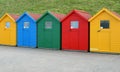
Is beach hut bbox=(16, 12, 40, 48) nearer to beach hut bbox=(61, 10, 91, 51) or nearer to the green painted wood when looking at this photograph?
the green painted wood

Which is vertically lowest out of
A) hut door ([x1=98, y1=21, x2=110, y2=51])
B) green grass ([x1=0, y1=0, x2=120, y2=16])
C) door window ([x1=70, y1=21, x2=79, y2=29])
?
hut door ([x1=98, y1=21, x2=110, y2=51])

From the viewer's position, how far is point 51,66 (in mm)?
8445

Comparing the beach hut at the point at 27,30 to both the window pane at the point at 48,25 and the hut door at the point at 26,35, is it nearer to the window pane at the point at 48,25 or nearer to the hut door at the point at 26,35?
the hut door at the point at 26,35

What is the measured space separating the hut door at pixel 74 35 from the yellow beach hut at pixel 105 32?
0.75 meters

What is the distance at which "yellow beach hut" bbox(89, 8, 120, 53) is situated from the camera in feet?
36.9

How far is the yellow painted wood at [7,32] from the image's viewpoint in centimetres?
1459

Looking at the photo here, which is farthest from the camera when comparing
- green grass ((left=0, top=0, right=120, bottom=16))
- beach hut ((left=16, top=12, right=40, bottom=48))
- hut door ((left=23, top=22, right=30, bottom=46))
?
green grass ((left=0, top=0, right=120, bottom=16))

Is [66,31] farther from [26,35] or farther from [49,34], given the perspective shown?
[26,35]

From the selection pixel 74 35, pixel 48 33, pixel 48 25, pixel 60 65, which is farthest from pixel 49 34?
pixel 60 65

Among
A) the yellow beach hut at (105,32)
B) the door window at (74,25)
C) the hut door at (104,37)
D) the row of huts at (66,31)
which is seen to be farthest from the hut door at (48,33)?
the hut door at (104,37)

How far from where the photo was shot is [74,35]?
40.7 feet

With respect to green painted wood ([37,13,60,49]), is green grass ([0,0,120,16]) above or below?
above

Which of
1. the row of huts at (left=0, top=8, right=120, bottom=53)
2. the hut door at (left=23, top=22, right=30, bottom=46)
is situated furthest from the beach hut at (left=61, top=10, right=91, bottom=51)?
the hut door at (left=23, top=22, right=30, bottom=46)

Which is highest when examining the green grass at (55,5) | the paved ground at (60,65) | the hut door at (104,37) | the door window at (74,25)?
the green grass at (55,5)
